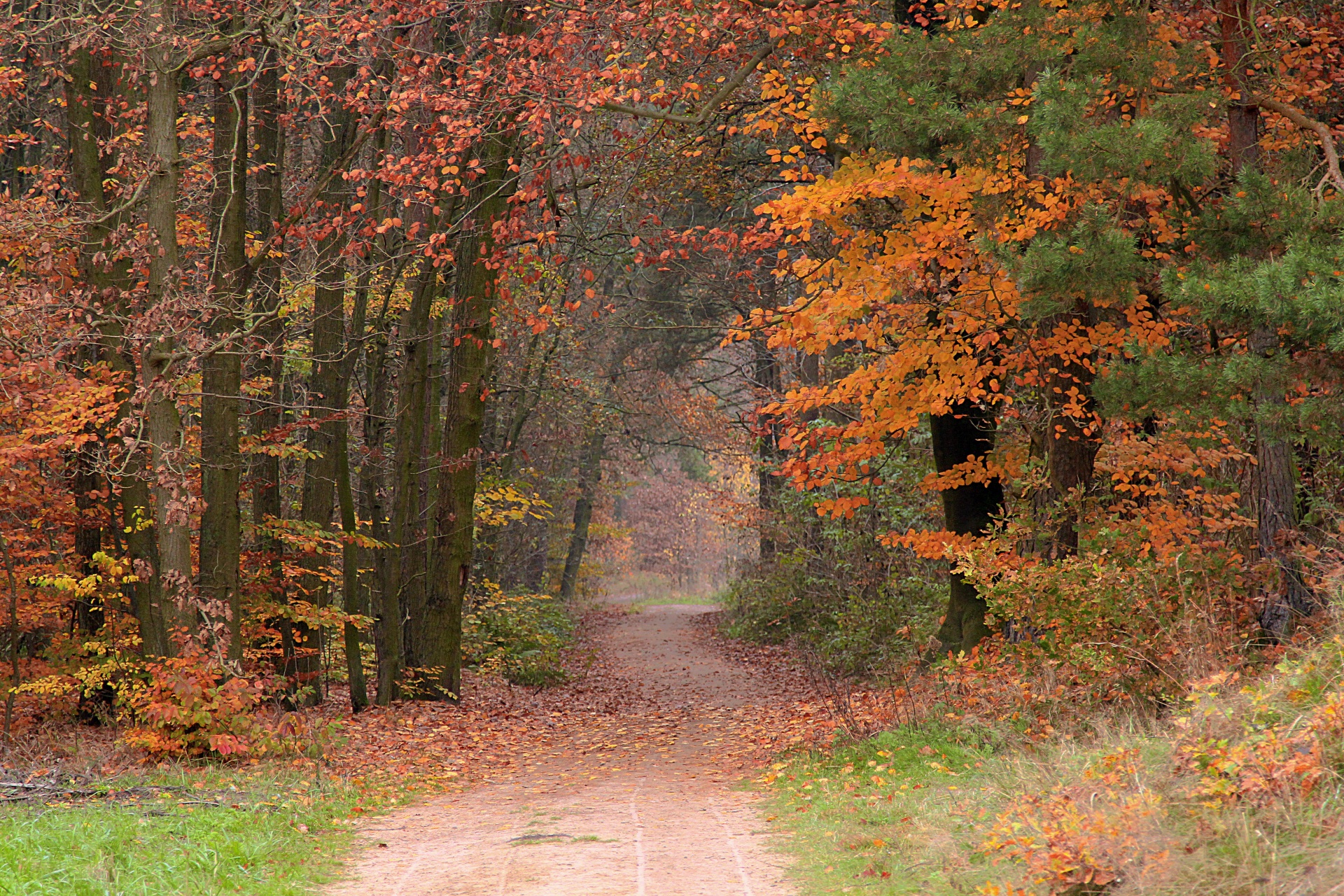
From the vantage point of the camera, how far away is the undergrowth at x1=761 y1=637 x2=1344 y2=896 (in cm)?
470

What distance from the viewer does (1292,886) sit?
4367 mm

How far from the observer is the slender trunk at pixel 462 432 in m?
13.9

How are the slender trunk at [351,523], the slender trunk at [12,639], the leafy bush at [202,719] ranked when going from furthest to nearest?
the slender trunk at [351,523], the slender trunk at [12,639], the leafy bush at [202,719]

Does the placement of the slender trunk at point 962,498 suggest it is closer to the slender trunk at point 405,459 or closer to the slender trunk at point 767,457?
the slender trunk at point 405,459

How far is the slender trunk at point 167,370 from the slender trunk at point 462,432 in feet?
11.5

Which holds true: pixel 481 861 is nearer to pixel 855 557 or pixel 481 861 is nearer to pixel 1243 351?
pixel 1243 351

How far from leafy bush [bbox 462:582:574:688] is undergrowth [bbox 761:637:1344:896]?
452 inches

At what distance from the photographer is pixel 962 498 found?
39.9ft

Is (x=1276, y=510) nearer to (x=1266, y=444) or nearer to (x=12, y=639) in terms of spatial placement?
(x=1266, y=444)

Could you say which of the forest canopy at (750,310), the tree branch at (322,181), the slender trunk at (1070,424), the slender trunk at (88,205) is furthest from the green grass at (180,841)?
the slender trunk at (1070,424)

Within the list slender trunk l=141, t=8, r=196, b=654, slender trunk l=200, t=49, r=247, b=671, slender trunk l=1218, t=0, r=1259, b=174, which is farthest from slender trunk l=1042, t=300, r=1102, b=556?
slender trunk l=141, t=8, r=196, b=654

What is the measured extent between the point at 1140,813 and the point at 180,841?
4841 mm

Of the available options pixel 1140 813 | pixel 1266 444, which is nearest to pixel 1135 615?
pixel 1266 444

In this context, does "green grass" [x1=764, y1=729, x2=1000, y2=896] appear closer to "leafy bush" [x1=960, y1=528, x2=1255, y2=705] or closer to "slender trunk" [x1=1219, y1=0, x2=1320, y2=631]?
"leafy bush" [x1=960, y1=528, x2=1255, y2=705]
